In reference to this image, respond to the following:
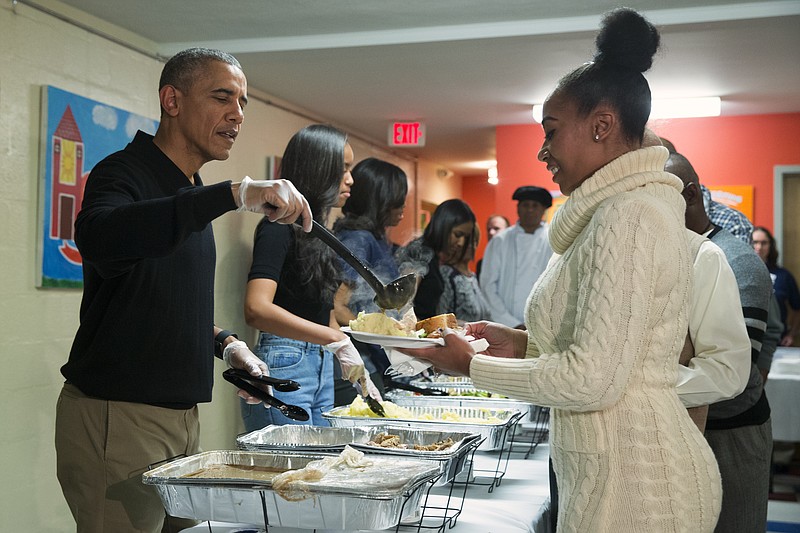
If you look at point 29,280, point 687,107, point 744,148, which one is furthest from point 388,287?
point 744,148

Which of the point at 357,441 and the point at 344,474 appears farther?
the point at 357,441

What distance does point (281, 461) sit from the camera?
1.59 m

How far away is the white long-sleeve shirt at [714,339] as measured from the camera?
193 centimetres

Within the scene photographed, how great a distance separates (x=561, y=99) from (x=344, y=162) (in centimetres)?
141

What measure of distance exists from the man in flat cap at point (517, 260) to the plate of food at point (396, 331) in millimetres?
4092

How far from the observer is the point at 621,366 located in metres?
1.32

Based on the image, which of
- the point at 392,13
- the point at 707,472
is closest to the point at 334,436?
the point at 707,472

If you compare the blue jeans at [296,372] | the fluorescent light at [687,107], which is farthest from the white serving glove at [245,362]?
the fluorescent light at [687,107]

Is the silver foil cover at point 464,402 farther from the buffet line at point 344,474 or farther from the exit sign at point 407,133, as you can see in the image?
the exit sign at point 407,133

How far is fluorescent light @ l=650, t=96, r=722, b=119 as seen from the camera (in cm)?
636

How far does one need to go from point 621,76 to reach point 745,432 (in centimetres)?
127

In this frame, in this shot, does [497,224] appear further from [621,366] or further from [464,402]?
[621,366]

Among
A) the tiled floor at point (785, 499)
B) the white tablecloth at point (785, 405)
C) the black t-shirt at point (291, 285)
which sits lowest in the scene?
the tiled floor at point (785, 499)

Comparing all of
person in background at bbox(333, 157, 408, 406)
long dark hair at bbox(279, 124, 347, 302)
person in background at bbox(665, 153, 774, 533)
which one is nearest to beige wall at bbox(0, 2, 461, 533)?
person in background at bbox(333, 157, 408, 406)
